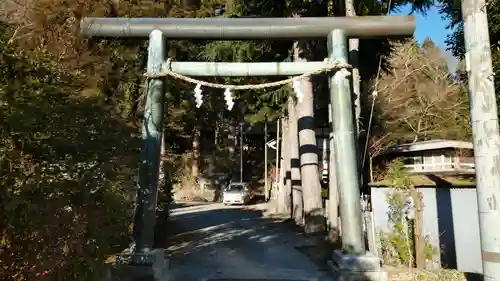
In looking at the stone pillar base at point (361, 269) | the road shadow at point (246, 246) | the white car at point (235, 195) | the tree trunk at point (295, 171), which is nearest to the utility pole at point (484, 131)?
the stone pillar base at point (361, 269)

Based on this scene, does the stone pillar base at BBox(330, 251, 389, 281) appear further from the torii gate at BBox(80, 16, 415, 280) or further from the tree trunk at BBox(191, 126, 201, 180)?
the tree trunk at BBox(191, 126, 201, 180)

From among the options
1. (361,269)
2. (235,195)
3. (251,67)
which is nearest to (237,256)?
(361,269)

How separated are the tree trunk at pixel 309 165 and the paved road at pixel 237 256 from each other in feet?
2.76

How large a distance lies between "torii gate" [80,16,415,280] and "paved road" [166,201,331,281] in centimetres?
108

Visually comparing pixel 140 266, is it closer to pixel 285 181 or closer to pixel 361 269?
pixel 361 269

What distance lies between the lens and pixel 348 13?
35.4ft

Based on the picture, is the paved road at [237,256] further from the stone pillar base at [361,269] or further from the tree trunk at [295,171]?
the tree trunk at [295,171]

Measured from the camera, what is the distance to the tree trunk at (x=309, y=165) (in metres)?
13.4

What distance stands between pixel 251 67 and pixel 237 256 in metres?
4.43

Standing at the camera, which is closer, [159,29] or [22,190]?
[22,190]

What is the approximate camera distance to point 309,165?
1366cm

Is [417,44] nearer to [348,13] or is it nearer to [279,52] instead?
[279,52]

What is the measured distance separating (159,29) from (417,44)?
2874 cm

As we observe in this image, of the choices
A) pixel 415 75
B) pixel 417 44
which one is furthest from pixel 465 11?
pixel 417 44
